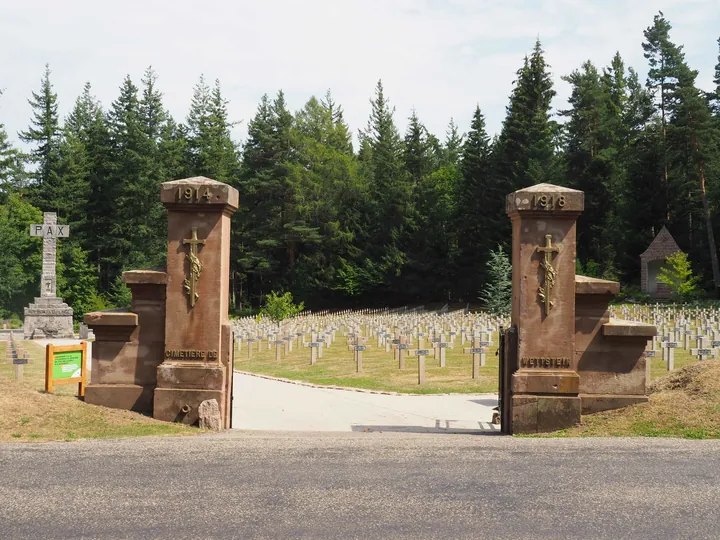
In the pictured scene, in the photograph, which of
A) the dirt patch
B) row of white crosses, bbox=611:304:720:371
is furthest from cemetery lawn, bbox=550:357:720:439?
row of white crosses, bbox=611:304:720:371

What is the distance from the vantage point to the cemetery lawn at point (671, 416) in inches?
371

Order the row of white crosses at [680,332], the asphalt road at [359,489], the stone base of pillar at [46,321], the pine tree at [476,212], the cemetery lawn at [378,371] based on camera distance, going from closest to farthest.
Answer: the asphalt road at [359,489], the cemetery lawn at [378,371], the row of white crosses at [680,332], the stone base of pillar at [46,321], the pine tree at [476,212]

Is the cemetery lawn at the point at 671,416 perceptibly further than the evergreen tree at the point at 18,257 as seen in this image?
No

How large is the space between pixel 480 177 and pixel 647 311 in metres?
24.7

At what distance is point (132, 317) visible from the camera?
10.4 m

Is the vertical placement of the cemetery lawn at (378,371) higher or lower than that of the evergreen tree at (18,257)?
lower

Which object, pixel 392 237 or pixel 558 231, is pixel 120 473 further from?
pixel 392 237

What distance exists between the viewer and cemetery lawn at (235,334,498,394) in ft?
56.6

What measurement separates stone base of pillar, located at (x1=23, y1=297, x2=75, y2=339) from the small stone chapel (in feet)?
129

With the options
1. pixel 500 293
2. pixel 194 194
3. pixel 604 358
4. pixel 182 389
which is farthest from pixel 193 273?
pixel 500 293

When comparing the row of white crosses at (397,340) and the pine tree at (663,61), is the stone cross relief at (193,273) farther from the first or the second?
the pine tree at (663,61)

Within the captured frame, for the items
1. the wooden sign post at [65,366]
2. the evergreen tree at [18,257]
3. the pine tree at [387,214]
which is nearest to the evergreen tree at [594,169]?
the pine tree at [387,214]

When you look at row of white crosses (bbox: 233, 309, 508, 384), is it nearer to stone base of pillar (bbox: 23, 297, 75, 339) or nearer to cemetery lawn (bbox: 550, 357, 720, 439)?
cemetery lawn (bbox: 550, 357, 720, 439)

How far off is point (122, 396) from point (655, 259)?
49517mm
